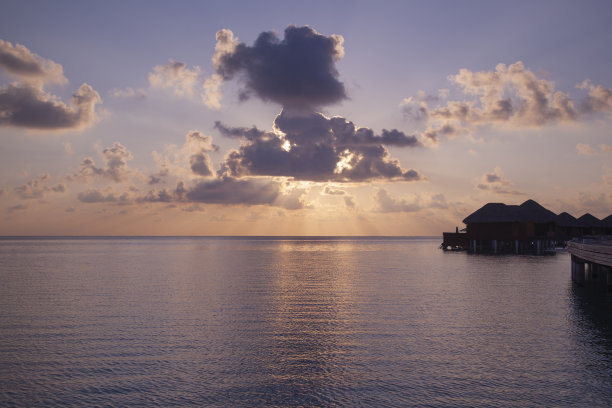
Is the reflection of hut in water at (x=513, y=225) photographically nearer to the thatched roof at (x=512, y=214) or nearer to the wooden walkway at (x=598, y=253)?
the thatched roof at (x=512, y=214)

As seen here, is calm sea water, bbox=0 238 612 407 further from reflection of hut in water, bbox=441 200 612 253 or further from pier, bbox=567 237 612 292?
reflection of hut in water, bbox=441 200 612 253

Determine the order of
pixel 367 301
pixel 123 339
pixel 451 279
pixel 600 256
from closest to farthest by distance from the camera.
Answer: pixel 123 339
pixel 600 256
pixel 367 301
pixel 451 279

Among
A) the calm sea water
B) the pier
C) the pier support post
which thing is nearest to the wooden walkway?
the pier

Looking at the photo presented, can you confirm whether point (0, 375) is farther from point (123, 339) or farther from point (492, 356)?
point (492, 356)

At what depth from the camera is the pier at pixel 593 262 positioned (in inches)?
1146

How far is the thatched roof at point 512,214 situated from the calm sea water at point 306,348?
60.3 metres

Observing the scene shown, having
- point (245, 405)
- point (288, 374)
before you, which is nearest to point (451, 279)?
point (288, 374)

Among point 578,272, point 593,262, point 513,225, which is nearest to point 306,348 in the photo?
point 593,262

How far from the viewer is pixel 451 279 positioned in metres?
47.6

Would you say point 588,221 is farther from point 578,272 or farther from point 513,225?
point 578,272

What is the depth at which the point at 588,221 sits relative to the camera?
10738 centimetres

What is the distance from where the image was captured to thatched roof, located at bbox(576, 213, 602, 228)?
104650mm

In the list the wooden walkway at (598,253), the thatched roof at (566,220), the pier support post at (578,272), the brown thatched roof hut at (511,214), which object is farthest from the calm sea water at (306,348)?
the thatched roof at (566,220)

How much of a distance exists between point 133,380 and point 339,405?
697cm
